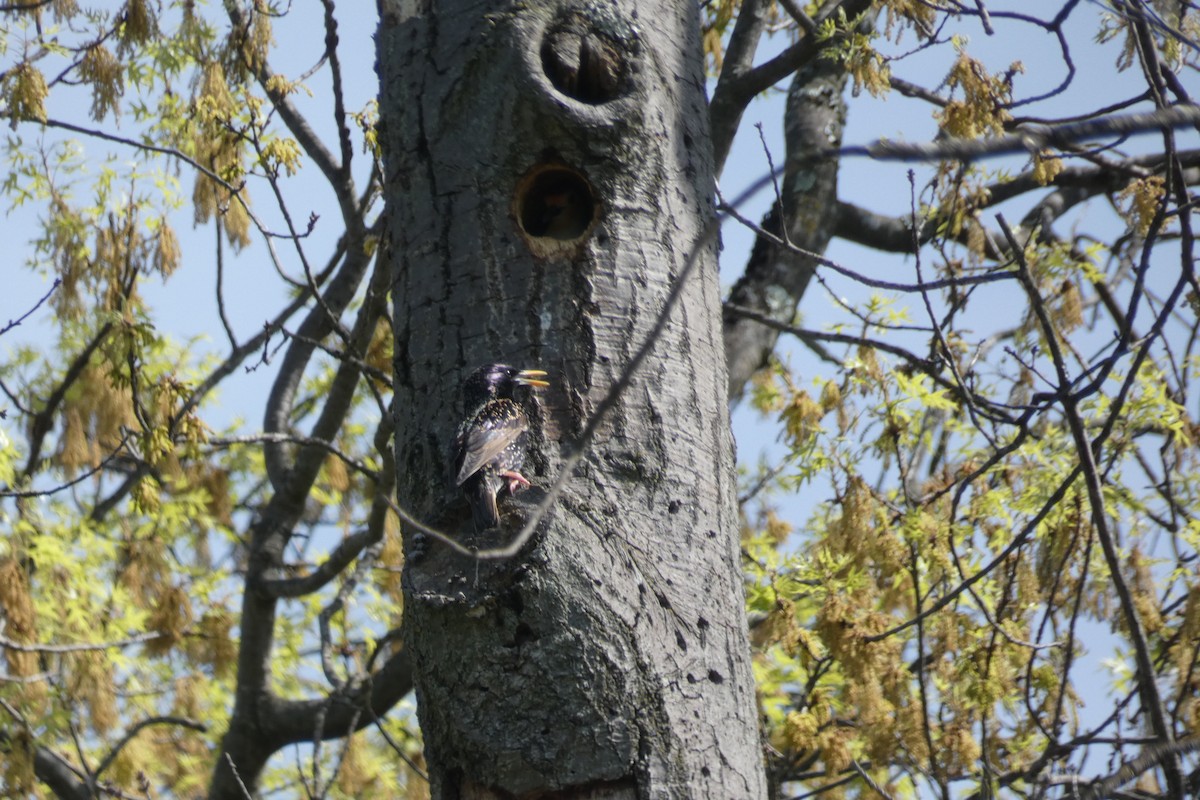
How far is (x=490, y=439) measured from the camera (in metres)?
2.03

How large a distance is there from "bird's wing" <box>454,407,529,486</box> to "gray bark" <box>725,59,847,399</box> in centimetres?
213

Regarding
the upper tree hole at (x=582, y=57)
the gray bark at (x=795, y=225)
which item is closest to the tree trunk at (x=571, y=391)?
the upper tree hole at (x=582, y=57)

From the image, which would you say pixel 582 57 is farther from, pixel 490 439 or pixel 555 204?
pixel 490 439

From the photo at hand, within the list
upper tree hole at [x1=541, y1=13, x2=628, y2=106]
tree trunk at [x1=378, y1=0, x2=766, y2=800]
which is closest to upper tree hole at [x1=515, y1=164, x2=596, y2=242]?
tree trunk at [x1=378, y1=0, x2=766, y2=800]

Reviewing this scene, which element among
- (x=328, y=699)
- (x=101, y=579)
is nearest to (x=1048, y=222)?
(x=328, y=699)

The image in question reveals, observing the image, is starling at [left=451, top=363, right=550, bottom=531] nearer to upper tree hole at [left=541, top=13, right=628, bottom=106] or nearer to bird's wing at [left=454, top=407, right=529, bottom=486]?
bird's wing at [left=454, top=407, right=529, bottom=486]

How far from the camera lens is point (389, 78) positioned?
2.35 metres

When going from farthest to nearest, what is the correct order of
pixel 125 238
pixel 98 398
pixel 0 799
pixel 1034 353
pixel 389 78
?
pixel 98 398, pixel 125 238, pixel 0 799, pixel 1034 353, pixel 389 78

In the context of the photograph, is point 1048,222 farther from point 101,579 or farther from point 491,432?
point 101,579

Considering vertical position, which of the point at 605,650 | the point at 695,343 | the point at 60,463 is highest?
the point at 60,463

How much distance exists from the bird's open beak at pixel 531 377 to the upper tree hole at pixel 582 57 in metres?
0.57

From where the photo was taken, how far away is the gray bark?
4297 mm

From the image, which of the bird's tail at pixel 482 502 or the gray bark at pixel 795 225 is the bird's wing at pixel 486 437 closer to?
the bird's tail at pixel 482 502

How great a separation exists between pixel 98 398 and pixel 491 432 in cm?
553
